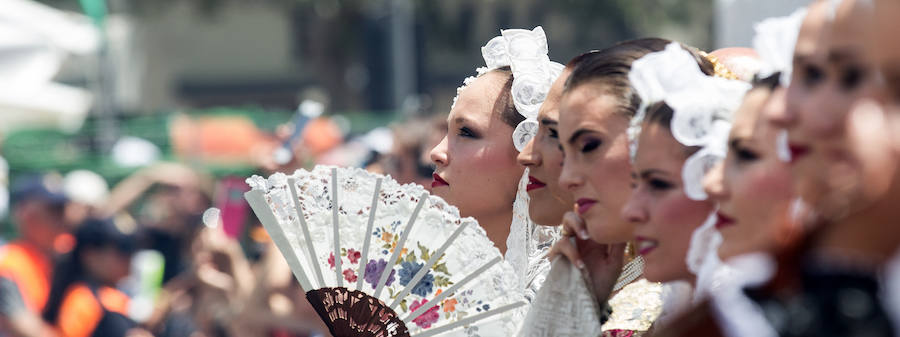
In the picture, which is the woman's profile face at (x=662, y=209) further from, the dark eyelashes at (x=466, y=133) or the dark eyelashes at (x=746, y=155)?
the dark eyelashes at (x=466, y=133)

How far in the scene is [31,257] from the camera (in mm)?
6309

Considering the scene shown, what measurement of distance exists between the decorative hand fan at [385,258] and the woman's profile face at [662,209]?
542 mm

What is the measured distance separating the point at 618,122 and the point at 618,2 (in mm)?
18256

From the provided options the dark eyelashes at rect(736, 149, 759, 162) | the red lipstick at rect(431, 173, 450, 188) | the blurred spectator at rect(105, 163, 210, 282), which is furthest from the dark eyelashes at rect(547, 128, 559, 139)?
→ the blurred spectator at rect(105, 163, 210, 282)

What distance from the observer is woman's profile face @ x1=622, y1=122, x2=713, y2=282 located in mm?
2146

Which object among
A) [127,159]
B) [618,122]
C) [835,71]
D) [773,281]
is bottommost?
[773,281]

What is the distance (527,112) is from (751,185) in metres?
1.41

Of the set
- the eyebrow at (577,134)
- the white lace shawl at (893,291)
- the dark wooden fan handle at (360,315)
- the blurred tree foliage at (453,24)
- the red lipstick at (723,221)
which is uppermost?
the blurred tree foliage at (453,24)

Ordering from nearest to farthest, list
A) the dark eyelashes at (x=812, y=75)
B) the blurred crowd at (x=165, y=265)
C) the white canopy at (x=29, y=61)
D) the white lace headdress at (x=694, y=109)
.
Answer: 1. the dark eyelashes at (x=812, y=75)
2. the white lace headdress at (x=694, y=109)
3. the blurred crowd at (x=165, y=265)
4. the white canopy at (x=29, y=61)

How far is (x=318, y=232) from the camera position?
2.76 metres

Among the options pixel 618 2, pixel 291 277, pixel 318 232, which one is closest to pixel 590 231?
pixel 318 232

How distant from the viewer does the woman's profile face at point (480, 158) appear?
327cm

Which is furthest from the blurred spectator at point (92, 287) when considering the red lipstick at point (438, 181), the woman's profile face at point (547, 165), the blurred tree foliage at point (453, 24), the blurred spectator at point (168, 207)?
the blurred tree foliage at point (453, 24)

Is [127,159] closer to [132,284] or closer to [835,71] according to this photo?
[132,284]
